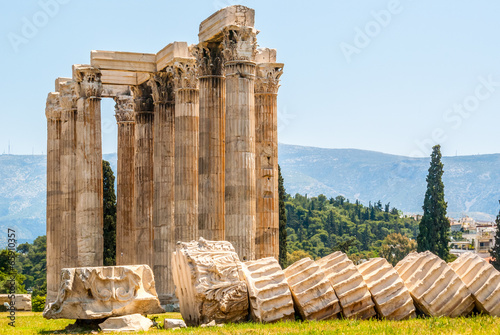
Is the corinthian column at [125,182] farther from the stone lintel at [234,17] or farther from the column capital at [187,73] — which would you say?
the stone lintel at [234,17]

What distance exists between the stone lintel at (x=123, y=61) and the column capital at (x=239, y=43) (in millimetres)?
10276

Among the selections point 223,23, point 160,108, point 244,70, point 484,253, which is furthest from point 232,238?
point 484,253

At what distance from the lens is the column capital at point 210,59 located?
1486 inches

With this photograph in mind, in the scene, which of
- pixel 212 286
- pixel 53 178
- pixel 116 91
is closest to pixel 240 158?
pixel 212 286

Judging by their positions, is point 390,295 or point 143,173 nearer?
point 390,295

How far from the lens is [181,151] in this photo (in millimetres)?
40906

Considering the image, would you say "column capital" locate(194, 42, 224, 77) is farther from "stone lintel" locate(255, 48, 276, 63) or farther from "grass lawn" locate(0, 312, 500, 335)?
"grass lawn" locate(0, 312, 500, 335)

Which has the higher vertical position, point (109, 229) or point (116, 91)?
point (116, 91)

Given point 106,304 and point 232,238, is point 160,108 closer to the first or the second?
point 232,238

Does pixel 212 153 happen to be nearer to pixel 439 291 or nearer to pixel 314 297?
pixel 314 297

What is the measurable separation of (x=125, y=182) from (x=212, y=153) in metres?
13.6

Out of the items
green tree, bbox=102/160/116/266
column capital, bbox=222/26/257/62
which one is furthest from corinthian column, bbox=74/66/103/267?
green tree, bbox=102/160/116/266

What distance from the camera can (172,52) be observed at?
136 feet

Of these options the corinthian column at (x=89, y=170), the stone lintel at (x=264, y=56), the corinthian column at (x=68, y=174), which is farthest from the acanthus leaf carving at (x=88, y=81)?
the stone lintel at (x=264, y=56)
